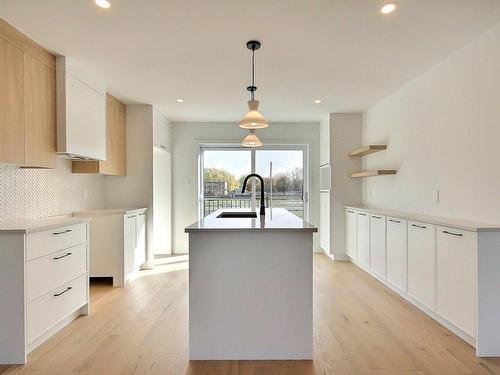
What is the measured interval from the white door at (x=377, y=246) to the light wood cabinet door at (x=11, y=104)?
3.67 meters

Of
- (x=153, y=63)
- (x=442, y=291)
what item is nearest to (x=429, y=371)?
(x=442, y=291)

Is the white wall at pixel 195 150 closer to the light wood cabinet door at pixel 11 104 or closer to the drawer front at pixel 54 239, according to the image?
the drawer front at pixel 54 239

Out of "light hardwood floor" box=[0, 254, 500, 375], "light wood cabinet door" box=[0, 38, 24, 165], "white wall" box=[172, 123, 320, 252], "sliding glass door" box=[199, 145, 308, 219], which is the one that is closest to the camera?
"light hardwood floor" box=[0, 254, 500, 375]

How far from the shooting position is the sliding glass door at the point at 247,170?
6215 millimetres

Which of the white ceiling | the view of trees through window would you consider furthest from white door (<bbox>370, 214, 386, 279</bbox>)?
the view of trees through window

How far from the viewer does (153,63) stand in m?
3.34

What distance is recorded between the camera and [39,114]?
2.99 m

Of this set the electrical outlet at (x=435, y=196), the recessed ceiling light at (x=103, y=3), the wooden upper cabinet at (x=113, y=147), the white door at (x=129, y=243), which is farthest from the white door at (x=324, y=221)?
the recessed ceiling light at (x=103, y=3)

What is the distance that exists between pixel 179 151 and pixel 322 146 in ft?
8.34

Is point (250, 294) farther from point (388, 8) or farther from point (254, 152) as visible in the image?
point (254, 152)

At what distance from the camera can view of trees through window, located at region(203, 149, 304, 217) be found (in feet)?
20.4

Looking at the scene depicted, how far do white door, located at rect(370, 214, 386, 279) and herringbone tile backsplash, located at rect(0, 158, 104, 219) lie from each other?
3.66 m

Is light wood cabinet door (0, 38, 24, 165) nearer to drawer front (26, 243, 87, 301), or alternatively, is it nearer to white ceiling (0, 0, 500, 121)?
white ceiling (0, 0, 500, 121)

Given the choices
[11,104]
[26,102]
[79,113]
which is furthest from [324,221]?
[11,104]
